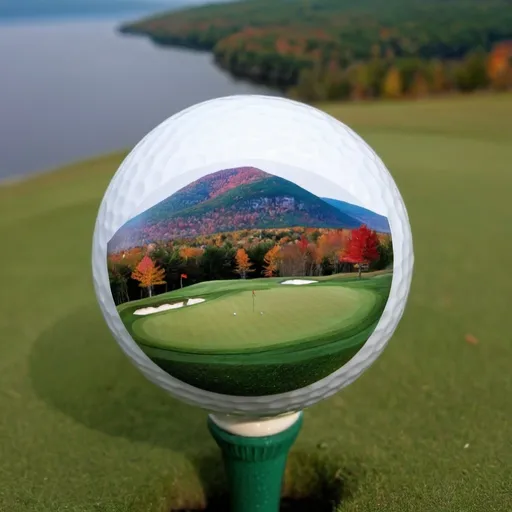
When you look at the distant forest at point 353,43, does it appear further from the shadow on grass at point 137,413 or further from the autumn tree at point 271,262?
the autumn tree at point 271,262

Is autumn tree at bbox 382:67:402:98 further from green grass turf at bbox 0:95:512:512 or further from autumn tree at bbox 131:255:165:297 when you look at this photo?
autumn tree at bbox 131:255:165:297

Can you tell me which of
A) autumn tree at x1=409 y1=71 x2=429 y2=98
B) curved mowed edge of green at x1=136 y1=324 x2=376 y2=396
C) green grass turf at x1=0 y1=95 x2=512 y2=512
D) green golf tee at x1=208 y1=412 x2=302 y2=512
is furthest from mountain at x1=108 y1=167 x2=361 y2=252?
autumn tree at x1=409 y1=71 x2=429 y2=98

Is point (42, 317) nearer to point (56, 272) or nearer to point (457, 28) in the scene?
point (56, 272)

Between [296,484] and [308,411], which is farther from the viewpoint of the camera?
[308,411]

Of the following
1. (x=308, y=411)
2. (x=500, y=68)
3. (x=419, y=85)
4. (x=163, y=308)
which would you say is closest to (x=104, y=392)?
(x=308, y=411)

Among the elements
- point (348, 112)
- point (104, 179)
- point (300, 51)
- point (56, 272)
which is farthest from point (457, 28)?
point (56, 272)

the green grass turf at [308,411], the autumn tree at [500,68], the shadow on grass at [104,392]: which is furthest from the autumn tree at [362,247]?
the autumn tree at [500,68]

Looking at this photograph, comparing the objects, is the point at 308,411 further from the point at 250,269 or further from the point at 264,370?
the point at 250,269
